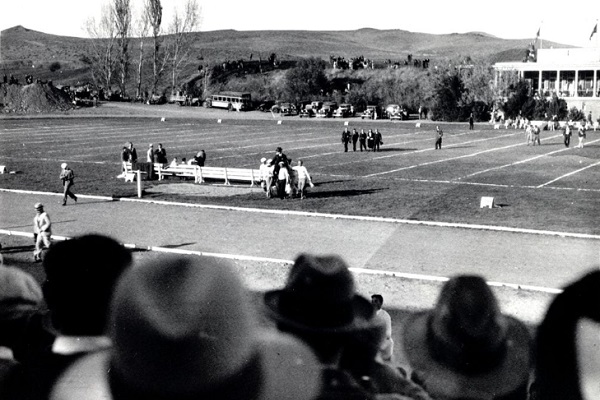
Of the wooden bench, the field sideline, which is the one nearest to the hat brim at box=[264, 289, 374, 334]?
the field sideline

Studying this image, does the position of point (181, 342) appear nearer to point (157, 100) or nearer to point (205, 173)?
point (205, 173)

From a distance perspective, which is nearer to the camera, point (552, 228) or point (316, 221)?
point (552, 228)

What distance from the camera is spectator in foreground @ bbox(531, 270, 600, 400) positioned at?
2.42 metres

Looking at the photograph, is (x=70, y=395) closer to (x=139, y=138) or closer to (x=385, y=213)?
(x=385, y=213)

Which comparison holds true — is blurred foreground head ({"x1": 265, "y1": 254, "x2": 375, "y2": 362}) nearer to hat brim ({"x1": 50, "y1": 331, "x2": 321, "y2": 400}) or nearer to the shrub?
hat brim ({"x1": 50, "y1": 331, "x2": 321, "y2": 400})

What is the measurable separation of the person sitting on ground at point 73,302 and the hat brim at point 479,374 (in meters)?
1.24

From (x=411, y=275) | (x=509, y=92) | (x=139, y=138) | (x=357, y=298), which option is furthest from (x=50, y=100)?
(x=357, y=298)

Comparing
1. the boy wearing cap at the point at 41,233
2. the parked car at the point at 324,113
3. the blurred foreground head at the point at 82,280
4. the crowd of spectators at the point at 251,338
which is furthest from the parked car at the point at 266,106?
the blurred foreground head at the point at 82,280

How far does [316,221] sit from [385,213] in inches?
78.8

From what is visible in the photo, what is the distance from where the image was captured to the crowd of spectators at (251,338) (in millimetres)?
2031

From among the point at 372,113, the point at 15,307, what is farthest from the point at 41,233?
the point at 372,113

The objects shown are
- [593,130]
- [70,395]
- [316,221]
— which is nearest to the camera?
[70,395]

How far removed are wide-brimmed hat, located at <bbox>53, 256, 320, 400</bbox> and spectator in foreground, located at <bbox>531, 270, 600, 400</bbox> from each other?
942 millimetres

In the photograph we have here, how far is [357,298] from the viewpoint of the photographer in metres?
3.60
